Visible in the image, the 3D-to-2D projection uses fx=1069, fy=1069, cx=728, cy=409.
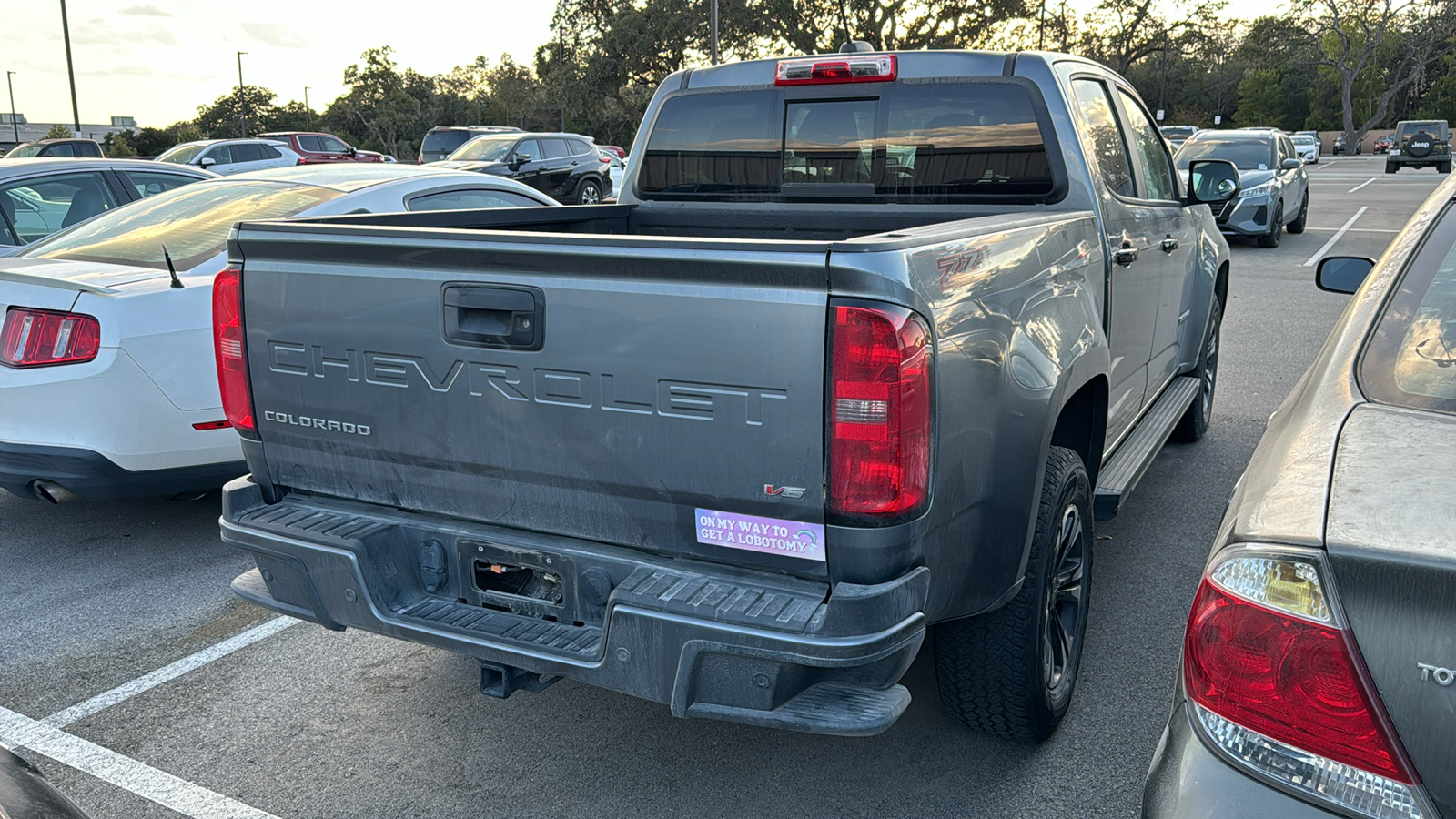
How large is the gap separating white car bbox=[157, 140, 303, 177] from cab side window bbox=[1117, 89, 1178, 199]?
19.9 m

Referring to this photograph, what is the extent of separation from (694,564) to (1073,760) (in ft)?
4.78

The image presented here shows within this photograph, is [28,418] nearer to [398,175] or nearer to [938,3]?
[398,175]

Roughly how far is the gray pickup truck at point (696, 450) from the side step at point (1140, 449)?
0.13 ft

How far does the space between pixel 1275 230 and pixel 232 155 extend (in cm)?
1987

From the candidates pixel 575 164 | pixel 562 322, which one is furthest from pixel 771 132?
pixel 575 164

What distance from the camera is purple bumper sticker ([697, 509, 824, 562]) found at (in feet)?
7.76

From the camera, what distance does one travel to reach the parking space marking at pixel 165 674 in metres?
3.54

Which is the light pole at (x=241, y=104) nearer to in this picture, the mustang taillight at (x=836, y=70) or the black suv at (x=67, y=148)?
the black suv at (x=67, y=148)

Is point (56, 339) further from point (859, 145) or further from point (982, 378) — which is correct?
point (982, 378)

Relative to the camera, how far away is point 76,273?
4.78 metres

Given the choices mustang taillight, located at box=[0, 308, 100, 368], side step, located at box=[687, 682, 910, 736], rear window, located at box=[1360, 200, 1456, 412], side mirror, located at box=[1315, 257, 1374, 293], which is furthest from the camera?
mustang taillight, located at box=[0, 308, 100, 368]

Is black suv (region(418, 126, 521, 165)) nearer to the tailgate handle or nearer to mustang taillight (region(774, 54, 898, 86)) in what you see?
mustang taillight (region(774, 54, 898, 86))

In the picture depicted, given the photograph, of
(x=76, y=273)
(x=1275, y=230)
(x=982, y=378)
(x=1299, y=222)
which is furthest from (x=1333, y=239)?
(x=76, y=273)

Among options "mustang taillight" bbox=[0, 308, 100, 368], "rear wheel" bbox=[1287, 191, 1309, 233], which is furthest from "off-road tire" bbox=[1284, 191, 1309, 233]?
→ "mustang taillight" bbox=[0, 308, 100, 368]
